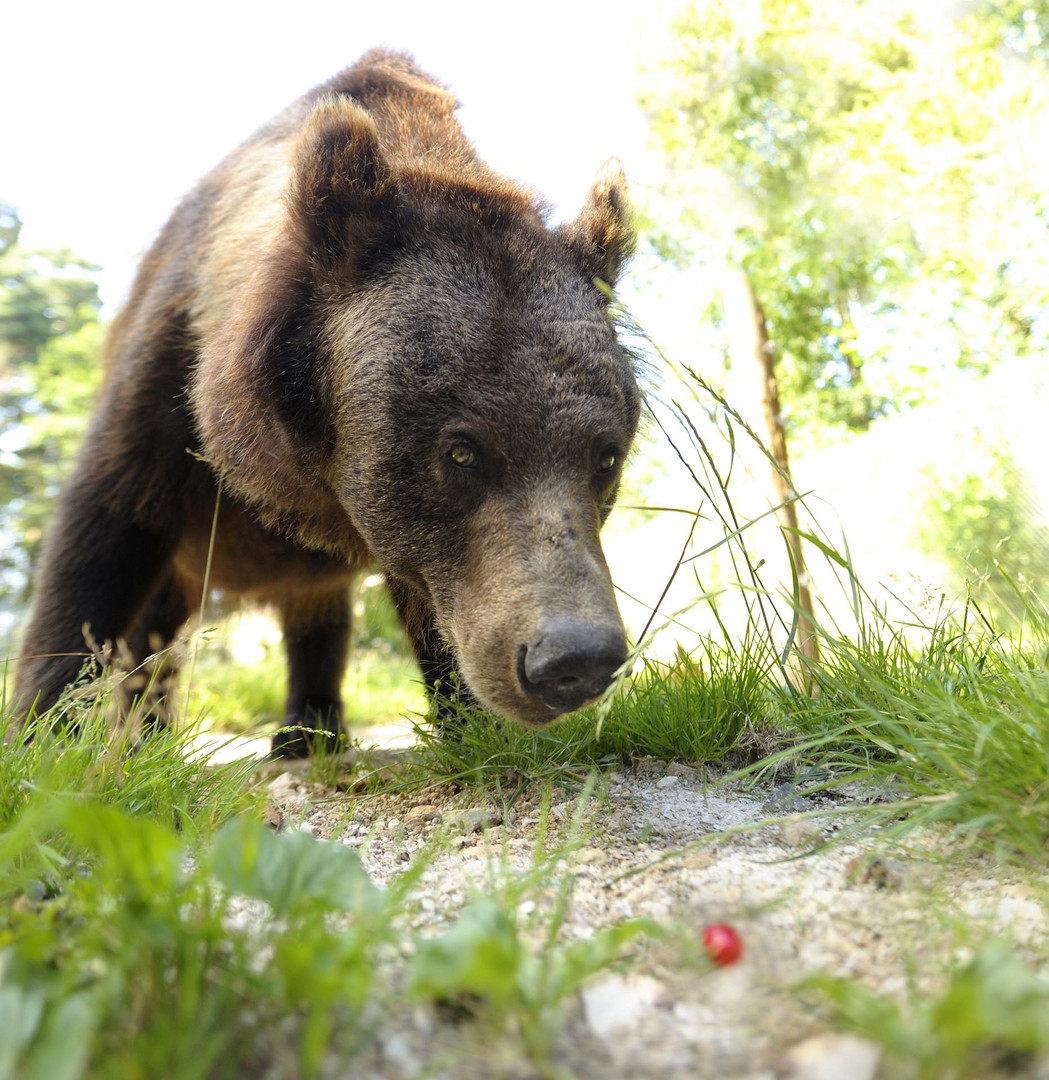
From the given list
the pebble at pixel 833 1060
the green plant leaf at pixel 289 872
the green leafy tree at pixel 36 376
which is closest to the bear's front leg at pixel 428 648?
the green plant leaf at pixel 289 872

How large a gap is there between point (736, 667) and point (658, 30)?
28.6ft

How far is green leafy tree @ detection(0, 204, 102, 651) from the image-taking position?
15328mm

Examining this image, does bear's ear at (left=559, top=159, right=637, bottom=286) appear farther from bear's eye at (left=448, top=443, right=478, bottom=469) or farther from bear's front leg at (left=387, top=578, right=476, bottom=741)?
bear's front leg at (left=387, top=578, right=476, bottom=741)

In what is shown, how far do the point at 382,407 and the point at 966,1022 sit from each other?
1.98m

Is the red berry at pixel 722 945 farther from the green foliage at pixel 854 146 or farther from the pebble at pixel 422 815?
the green foliage at pixel 854 146

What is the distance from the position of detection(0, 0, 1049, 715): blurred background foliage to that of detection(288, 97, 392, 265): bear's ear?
602 centimetres

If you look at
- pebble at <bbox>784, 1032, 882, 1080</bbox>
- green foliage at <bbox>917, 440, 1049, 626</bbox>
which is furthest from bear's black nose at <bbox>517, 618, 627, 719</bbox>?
green foliage at <bbox>917, 440, 1049, 626</bbox>

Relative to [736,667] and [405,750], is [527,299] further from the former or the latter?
[405,750]

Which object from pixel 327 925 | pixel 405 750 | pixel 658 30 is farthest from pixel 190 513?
pixel 658 30

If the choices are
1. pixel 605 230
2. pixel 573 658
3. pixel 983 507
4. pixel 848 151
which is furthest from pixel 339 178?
pixel 983 507

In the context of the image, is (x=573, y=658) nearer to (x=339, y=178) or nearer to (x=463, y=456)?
(x=463, y=456)

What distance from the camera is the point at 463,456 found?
2408 millimetres

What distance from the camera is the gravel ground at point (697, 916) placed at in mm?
1084

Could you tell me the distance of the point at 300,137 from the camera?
8.92ft
